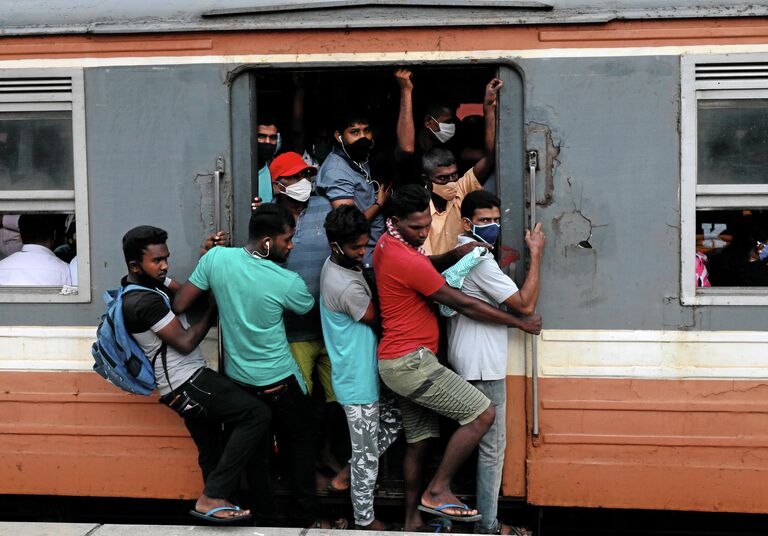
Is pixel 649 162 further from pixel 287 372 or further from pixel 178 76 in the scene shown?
pixel 178 76

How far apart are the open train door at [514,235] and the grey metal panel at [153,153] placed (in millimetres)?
1404

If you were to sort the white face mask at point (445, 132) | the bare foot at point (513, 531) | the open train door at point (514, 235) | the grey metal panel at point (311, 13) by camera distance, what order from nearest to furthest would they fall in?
1. the grey metal panel at point (311, 13)
2. the open train door at point (514, 235)
3. the bare foot at point (513, 531)
4. the white face mask at point (445, 132)

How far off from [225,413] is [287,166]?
4.34 ft

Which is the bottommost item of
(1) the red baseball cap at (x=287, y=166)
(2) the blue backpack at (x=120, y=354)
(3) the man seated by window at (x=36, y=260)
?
(2) the blue backpack at (x=120, y=354)

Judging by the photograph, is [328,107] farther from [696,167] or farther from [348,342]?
[696,167]

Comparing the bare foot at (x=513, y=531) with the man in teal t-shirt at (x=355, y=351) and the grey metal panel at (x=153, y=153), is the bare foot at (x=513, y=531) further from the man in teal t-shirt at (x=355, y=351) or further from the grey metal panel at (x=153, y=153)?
the grey metal panel at (x=153, y=153)

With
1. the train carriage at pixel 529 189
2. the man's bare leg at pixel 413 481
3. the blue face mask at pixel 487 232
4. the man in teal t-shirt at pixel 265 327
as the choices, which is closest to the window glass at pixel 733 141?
the train carriage at pixel 529 189

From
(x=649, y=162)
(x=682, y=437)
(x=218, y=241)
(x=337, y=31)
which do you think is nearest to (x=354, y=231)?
(x=218, y=241)

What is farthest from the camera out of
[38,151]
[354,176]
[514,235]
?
[354,176]

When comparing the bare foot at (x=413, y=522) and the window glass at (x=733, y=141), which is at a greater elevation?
the window glass at (x=733, y=141)

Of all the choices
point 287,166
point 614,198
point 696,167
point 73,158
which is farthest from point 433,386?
point 73,158

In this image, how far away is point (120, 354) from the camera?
4066 millimetres

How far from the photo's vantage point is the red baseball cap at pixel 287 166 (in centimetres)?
449

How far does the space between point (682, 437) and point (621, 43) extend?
6.37 ft
